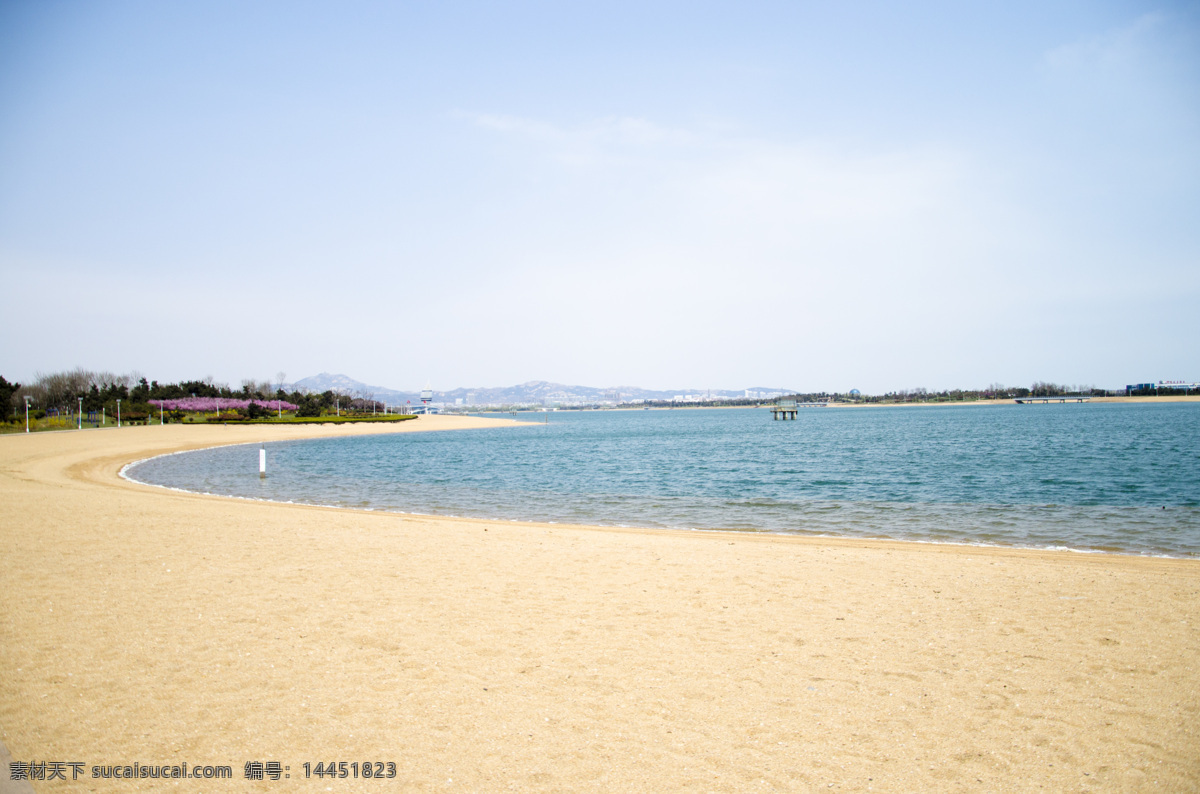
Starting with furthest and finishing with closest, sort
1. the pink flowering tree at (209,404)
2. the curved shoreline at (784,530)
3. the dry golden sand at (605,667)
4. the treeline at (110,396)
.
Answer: the pink flowering tree at (209,404) < the treeline at (110,396) < the curved shoreline at (784,530) < the dry golden sand at (605,667)

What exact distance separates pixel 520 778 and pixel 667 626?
10.7ft

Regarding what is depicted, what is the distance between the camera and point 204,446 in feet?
147

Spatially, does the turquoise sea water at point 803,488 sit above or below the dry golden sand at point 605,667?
below

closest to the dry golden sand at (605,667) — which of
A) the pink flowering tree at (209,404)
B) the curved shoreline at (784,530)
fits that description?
the curved shoreline at (784,530)

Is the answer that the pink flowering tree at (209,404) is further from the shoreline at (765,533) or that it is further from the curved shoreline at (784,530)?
the shoreline at (765,533)

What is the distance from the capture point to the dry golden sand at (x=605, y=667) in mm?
4066

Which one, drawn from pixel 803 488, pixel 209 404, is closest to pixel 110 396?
pixel 209 404

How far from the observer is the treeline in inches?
2444

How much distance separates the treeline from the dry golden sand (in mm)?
62081

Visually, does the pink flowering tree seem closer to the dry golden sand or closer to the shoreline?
the shoreline

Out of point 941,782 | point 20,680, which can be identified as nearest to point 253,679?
point 20,680

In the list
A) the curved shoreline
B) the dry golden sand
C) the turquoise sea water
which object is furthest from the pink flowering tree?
the dry golden sand

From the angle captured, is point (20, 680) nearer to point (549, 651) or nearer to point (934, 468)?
point (549, 651)

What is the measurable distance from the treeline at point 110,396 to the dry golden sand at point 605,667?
6208 centimetres
